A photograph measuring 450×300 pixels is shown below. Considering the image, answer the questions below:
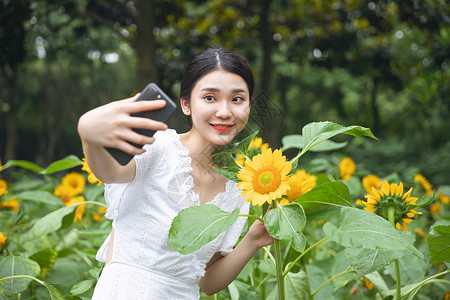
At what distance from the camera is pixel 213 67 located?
1.04 meters

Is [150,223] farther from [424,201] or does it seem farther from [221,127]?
[424,201]

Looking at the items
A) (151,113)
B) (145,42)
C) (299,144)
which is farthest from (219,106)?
(145,42)

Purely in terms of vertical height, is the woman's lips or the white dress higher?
the woman's lips

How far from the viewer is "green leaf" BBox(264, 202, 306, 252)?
0.85m

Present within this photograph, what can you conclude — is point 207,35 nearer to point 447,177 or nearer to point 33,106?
point 447,177

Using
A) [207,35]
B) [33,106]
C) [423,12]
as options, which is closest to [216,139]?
[423,12]

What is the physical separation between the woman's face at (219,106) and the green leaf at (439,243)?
1.58 ft

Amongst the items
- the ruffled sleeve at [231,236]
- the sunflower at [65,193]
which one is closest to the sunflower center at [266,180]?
the ruffled sleeve at [231,236]

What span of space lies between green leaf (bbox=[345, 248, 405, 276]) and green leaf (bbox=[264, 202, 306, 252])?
0.19m

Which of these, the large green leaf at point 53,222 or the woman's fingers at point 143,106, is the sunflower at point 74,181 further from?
the woman's fingers at point 143,106

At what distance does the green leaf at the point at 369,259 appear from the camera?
990mm

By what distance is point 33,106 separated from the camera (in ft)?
45.5

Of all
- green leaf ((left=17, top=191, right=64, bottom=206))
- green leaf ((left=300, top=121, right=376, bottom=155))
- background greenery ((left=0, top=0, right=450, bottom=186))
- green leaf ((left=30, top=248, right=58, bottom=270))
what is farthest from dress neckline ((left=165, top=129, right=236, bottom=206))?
background greenery ((left=0, top=0, right=450, bottom=186))

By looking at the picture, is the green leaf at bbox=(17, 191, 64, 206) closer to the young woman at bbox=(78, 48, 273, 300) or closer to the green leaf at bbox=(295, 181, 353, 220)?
A: the young woman at bbox=(78, 48, 273, 300)
